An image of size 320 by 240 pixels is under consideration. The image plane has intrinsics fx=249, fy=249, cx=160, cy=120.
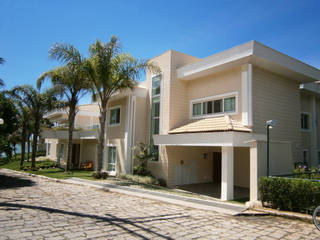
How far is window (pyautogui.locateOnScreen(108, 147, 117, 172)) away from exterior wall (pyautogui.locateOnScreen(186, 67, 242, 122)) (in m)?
6.46

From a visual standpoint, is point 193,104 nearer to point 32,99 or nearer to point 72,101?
point 72,101

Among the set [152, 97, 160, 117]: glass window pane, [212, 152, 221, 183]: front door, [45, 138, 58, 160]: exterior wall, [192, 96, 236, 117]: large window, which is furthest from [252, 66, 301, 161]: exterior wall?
[45, 138, 58, 160]: exterior wall

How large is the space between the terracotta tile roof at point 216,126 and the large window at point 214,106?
1.89 feet

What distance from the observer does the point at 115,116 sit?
64.6 feet

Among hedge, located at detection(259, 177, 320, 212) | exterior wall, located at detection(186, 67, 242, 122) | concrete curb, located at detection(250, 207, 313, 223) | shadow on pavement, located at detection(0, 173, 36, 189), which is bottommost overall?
shadow on pavement, located at detection(0, 173, 36, 189)

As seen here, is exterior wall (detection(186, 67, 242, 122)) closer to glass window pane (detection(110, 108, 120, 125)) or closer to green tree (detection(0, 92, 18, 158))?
glass window pane (detection(110, 108, 120, 125))

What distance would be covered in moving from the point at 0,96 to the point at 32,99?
2.40m

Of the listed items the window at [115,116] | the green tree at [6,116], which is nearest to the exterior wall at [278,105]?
the window at [115,116]

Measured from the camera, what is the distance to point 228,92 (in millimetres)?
13812

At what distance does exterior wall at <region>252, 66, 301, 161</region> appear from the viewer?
1304 centimetres

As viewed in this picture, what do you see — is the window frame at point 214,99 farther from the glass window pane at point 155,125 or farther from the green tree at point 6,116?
the green tree at point 6,116

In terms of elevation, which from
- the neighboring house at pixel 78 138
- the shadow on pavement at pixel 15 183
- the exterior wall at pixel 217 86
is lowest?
the shadow on pavement at pixel 15 183

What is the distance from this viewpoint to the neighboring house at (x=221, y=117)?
38.3 ft

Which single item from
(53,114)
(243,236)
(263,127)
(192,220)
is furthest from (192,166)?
(53,114)
